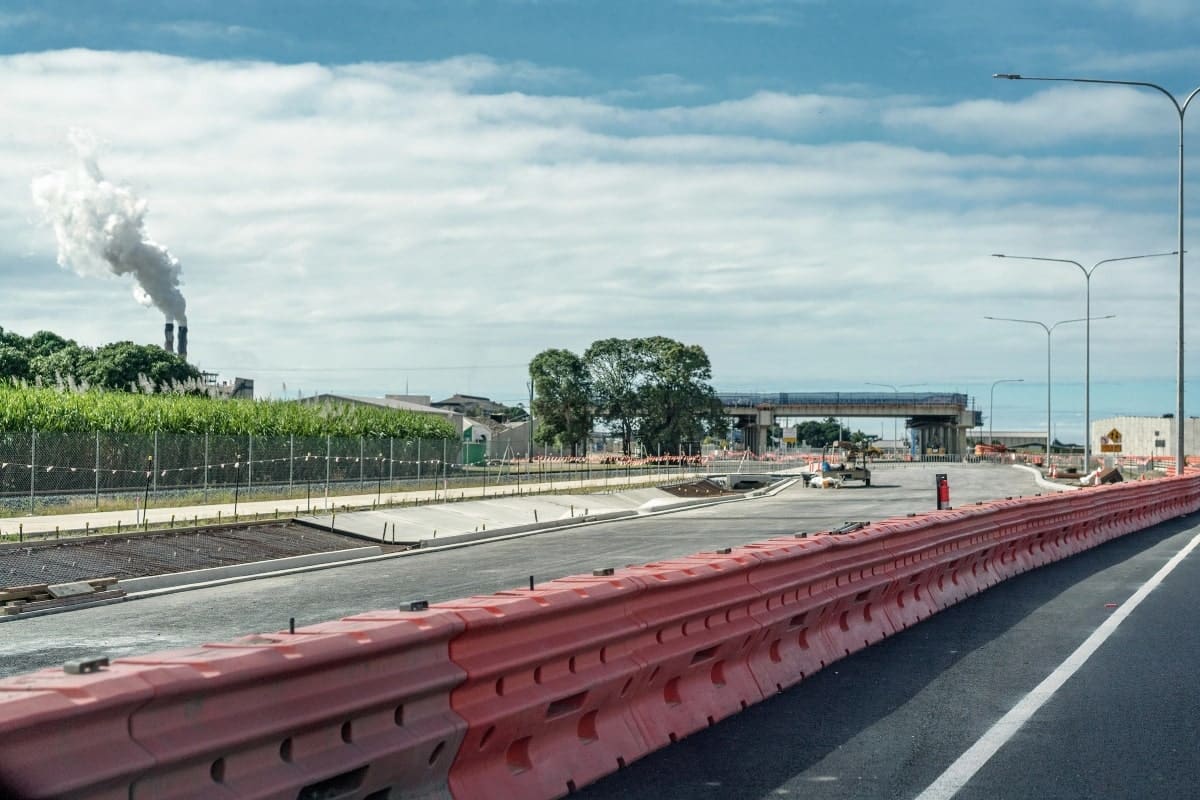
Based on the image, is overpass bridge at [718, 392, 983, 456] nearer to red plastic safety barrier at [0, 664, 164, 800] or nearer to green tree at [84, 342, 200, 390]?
green tree at [84, 342, 200, 390]

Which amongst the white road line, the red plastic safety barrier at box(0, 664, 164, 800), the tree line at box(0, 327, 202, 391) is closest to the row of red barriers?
the red plastic safety barrier at box(0, 664, 164, 800)

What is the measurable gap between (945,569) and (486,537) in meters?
16.5

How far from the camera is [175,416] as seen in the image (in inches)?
2024

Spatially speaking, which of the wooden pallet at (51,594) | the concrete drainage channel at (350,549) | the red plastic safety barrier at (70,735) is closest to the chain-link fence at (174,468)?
the concrete drainage channel at (350,549)

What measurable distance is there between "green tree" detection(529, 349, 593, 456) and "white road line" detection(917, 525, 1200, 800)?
9104cm

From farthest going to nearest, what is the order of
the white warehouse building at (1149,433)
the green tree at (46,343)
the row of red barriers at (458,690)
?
1. the white warehouse building at (1149,433)
2. the green tree at (46,343)
3. the row of red barriers at (458,690)

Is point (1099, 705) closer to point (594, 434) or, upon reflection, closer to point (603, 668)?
point (603, 668)

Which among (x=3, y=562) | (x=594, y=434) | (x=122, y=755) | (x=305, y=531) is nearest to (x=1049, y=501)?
(x=305, y=531)

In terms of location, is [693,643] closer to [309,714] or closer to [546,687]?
[546,687]

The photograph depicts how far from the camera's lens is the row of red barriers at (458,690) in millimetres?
4238

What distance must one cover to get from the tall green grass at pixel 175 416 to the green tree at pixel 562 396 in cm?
3346

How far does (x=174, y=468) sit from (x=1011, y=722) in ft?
118

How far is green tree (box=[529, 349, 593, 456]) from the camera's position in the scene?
104562mm

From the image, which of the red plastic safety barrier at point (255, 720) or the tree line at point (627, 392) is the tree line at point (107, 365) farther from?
the red plastic safety barrier at point (255, 720)
